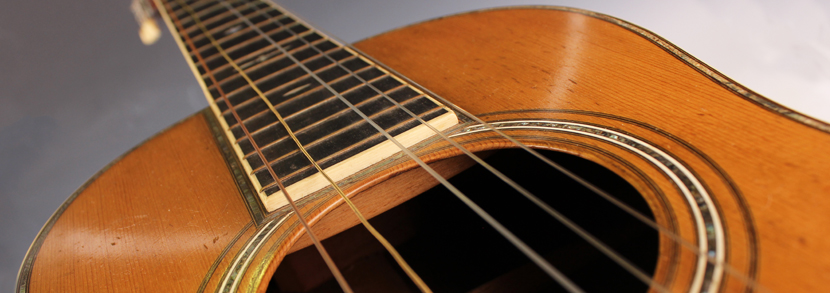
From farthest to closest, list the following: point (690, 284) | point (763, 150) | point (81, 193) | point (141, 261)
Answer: point (81, 193) < point (141, 261) < point (763, 150) < point (690, 284)

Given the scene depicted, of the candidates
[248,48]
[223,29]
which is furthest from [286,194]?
[223,29]

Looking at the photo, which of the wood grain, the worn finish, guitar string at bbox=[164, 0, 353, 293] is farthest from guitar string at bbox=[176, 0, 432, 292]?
the worn finish

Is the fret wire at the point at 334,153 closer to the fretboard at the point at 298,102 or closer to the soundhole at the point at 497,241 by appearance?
the fretboard at the point at 298,102

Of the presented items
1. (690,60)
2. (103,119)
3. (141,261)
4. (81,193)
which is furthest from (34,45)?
(690,60)

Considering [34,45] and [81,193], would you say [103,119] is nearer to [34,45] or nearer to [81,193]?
[34,45]

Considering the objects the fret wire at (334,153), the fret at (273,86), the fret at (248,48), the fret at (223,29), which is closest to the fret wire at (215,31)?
the fret at (223,29)

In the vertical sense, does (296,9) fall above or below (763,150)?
above
